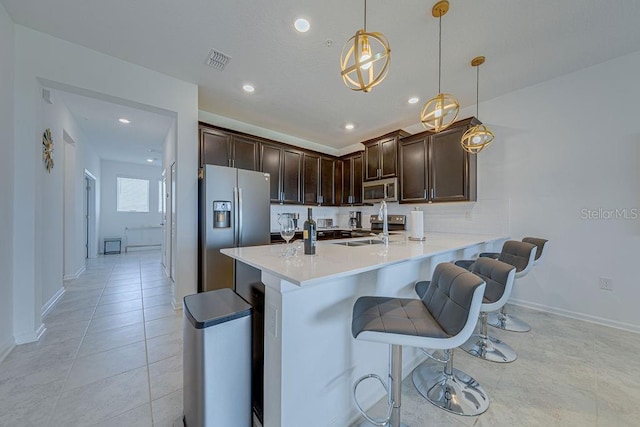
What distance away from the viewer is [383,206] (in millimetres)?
2176

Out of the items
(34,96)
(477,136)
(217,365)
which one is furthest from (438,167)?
(34,96)

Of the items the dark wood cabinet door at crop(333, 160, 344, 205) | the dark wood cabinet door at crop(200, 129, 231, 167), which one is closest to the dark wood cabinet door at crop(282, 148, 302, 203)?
the dark wood cabinet door at crop(333, 160, 344, 205)

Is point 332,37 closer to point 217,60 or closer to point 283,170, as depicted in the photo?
point 217,60

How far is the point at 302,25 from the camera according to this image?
2.04 metres

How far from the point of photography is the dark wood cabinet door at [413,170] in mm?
3699

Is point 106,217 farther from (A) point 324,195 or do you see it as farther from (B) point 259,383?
(B) point 259,383

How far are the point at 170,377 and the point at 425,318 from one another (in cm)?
189

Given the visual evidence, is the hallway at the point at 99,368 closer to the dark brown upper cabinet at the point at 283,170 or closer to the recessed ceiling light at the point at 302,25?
the dark brown upper cabinet at the point at 283,170

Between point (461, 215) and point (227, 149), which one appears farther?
point (461, 215)

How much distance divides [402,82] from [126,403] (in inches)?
153

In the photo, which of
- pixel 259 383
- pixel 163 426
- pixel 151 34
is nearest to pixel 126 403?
pixel 163 426

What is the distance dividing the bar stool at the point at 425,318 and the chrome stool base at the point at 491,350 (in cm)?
125

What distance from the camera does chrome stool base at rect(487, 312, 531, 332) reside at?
2488 millimetres

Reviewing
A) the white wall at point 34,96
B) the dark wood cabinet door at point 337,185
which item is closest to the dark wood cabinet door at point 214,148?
the white wall at point 34,96
